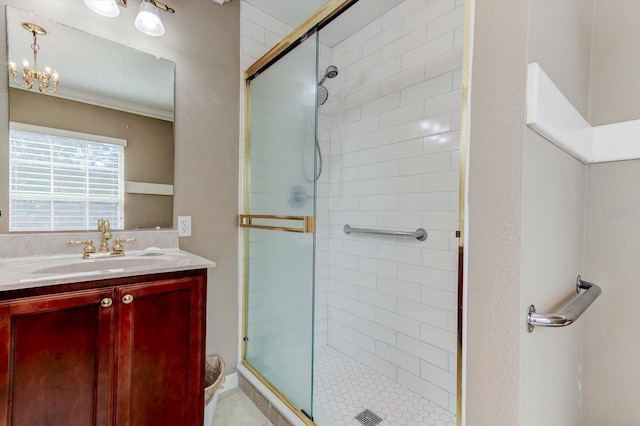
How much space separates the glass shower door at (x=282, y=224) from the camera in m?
1.42

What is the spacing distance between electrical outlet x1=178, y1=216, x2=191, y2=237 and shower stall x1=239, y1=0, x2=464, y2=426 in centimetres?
33

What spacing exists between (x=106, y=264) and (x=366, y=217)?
5.18 feet

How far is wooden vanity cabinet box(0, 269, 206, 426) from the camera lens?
84 centimetres

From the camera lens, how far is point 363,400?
1.66m

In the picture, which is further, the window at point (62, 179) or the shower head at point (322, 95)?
the shower head at point (322, 95)

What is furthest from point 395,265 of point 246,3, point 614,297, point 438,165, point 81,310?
point 246,3

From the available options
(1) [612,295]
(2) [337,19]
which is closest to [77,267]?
(1) [612,295]

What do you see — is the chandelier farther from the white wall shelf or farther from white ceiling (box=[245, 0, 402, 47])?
the white wall shelf

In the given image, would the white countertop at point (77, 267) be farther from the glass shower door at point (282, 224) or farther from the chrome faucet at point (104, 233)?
the glass shower door at point (282, 224)

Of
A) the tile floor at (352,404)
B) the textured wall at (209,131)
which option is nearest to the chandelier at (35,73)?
the textured wall at (209,131)

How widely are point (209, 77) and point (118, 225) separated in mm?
1006

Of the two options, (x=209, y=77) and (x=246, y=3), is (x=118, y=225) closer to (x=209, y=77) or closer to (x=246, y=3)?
(x=209, y=77)

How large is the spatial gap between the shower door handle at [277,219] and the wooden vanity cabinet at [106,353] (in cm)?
49

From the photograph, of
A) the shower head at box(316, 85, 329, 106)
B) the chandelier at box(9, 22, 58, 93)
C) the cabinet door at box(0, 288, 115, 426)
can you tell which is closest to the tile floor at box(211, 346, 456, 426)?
the cabinet door at box(0, 288, 115, 426)
